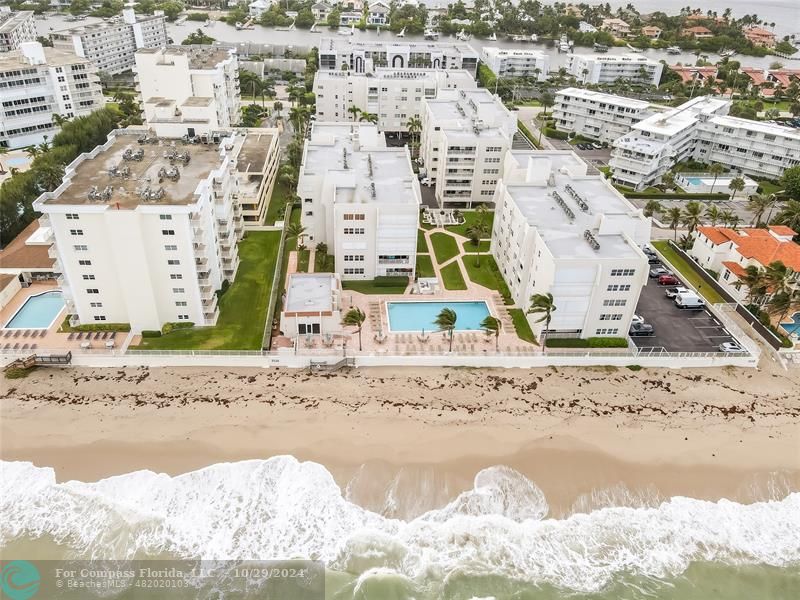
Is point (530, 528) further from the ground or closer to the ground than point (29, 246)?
closer to the ground

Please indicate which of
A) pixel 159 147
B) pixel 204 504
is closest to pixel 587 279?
pixel 204 504

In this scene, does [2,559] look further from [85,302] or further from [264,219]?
[264,219]

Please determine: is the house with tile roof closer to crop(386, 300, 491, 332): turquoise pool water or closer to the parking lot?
the parking lot

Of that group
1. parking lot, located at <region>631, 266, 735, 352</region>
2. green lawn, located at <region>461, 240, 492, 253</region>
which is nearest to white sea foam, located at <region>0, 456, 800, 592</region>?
parking lot, located at <region>631, 266, 735, 352</region>

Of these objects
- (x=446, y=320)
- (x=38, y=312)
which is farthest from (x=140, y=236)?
(x=446, y=320)

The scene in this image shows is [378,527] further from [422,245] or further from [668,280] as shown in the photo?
[668,280]
